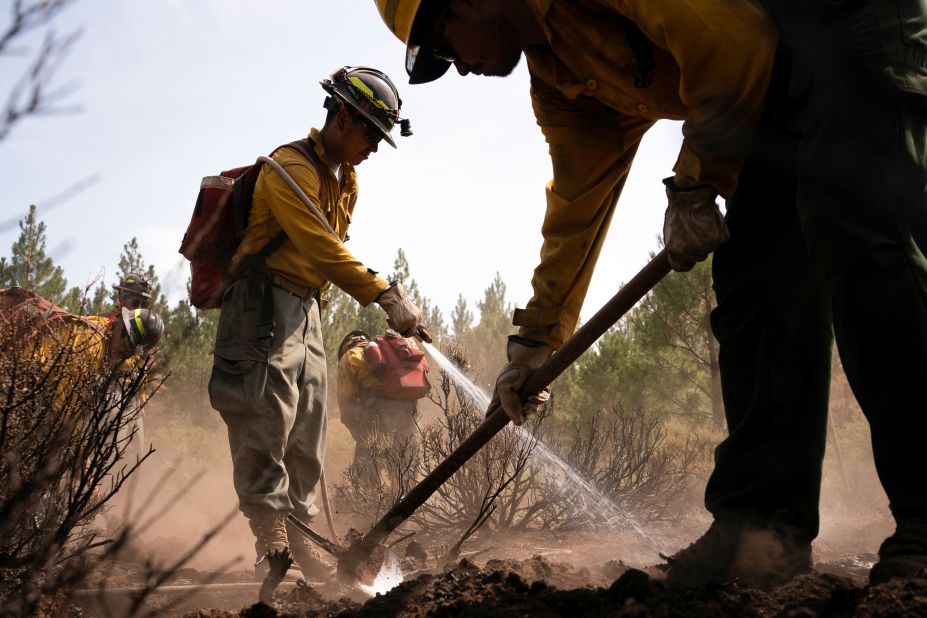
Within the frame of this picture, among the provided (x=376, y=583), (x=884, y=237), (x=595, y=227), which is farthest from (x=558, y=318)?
(x=376, y=583)

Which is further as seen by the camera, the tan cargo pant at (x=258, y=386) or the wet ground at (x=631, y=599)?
the tan cargo pant at (x=258, y=386)

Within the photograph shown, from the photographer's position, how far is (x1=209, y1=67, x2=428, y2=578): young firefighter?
445 centimetres

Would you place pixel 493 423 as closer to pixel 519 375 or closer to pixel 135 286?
pixel 519 375

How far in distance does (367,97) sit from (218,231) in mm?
1193

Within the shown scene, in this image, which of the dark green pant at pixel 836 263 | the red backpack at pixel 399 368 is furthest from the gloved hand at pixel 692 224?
the red backpack at pixel 399 368

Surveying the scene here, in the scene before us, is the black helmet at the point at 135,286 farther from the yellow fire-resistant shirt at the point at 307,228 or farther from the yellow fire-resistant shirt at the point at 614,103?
the yellow fire-resistant shirt at the point at 614,103

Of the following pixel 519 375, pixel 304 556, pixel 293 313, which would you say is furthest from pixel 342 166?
pixel 519 375

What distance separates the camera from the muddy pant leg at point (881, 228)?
1.89m

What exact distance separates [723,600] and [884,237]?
917 millimetres

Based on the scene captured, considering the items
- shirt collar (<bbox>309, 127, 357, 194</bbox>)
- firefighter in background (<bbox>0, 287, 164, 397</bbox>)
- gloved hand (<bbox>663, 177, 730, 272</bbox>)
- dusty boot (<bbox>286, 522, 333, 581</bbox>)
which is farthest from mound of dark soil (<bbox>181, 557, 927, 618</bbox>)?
shirt collar (<bbox>309, 127, 357, 194</bbox>)

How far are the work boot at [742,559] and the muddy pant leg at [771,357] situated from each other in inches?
1.6

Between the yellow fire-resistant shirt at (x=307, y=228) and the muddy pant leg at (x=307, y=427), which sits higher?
the yellow fire-resistant shirt at (x=307, y=228)

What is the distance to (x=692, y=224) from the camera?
226 centimetres

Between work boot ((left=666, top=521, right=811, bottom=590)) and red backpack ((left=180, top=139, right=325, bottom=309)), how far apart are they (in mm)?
3094
